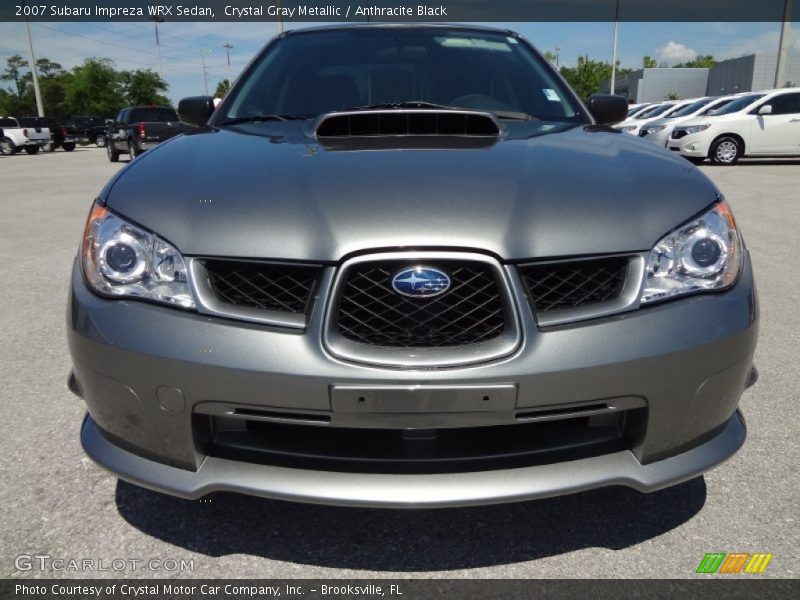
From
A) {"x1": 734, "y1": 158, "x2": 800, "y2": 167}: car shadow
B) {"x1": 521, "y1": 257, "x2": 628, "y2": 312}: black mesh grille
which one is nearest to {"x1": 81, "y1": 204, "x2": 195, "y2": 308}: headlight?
{"x1": 521, "y1": 257, "x2": 628, "y2": 312}: black mesh grille

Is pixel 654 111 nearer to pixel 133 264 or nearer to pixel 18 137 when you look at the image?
pixel 133 264

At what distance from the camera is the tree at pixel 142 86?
55750 mm

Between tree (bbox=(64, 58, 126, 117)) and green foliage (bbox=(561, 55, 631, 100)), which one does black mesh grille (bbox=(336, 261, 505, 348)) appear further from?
green foliage (bbox=(561, 55, 631, 100))

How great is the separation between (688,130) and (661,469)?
14408 millimetres

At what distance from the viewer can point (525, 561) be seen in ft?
5.85

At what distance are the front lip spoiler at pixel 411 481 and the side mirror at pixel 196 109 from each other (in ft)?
6.08

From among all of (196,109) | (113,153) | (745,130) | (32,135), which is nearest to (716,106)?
(745,130)

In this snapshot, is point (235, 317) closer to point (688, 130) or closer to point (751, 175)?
point (751, 175)

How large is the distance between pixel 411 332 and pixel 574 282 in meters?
0.42

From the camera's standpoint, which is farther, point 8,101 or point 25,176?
point 8,101

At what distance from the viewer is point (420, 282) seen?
152 centimetres

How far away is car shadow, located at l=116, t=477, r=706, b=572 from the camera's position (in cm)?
181

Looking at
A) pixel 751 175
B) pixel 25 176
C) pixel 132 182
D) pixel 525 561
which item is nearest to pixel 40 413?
pixel 132 182

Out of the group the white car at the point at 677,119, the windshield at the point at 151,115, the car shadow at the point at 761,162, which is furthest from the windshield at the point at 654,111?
the windshield at the point at 151,115
